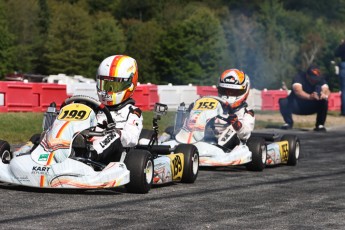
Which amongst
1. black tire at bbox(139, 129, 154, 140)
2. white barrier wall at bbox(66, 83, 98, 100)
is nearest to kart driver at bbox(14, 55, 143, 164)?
black tire at bbox(139, 129, 154, 140)

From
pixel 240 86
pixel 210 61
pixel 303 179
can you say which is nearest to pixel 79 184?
pixel 303 179

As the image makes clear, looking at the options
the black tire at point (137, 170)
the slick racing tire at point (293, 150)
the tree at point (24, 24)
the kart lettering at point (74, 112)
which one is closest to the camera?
the black tire at point (137, 170)

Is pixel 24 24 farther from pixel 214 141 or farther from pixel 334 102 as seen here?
pixel 214 141

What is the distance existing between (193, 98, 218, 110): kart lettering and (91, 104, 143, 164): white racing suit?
2480 millimetres

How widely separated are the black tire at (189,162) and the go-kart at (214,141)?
129cm

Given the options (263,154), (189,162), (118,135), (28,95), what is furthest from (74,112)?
(28,95)

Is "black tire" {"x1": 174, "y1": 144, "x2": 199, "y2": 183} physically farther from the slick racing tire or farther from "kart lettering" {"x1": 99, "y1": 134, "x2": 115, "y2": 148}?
the slick racing tire

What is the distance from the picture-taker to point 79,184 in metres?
8.50

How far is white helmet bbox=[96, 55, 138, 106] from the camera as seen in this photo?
9742 millimetres

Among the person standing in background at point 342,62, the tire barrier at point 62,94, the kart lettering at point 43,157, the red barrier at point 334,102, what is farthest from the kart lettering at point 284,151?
the red barrier at point 334,102

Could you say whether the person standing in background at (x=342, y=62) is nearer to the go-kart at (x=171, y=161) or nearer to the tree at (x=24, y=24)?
the go-kart at (x=171, y=161)

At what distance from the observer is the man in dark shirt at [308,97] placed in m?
20.3

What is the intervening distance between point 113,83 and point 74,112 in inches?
34.8

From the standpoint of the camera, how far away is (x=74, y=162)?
338 inches
